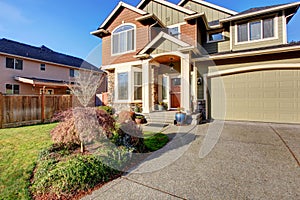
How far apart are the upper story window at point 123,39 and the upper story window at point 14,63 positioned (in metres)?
11.3

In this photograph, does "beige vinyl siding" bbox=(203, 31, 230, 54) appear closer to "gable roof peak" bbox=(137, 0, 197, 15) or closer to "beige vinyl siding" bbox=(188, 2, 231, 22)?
"beige vinyl siding" bbox=(188, 2, 231, 22)

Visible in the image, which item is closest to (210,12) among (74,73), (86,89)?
(86,89)

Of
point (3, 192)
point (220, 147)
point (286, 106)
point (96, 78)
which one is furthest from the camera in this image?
point (96, 78)

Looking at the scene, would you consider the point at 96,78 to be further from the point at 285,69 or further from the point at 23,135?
the point at 285,69

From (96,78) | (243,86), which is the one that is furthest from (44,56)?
(243,86)

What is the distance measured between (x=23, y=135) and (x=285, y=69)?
1174 cm

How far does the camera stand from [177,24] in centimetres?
1077

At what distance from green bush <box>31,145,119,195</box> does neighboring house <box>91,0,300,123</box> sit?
5791 mm

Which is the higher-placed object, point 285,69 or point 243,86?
point 285,69

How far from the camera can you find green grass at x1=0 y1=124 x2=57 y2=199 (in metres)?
2.94

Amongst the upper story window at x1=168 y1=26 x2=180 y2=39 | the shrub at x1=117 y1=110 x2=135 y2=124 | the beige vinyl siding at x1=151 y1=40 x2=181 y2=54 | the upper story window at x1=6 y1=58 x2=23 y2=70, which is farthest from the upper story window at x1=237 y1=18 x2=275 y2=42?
the upper story window at x1=6 y1=58 x2=23 y2=70

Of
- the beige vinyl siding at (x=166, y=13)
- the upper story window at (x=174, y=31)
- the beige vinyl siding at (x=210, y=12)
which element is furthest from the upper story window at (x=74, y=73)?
the beige vinyl siding at (x=210, y=12)

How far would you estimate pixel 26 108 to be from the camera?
8578 millimetres

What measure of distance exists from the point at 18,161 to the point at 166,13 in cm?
1173
